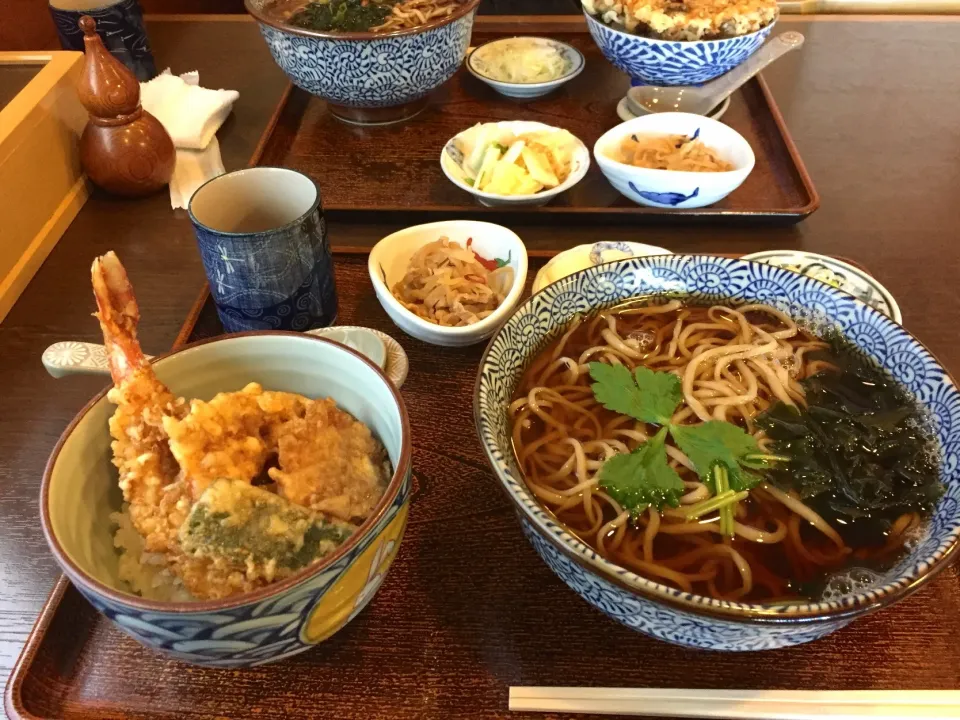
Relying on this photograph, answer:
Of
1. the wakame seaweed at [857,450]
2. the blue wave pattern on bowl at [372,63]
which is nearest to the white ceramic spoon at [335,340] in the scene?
the wakame seaweed at [857,450]

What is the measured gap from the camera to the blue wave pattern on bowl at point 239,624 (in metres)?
0.75

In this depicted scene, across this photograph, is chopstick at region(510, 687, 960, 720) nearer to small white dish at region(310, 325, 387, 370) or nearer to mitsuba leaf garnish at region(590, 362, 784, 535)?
mitsuba leaf garnish at region(590, 362, 784, 535)

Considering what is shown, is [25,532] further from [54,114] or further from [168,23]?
[168,23]

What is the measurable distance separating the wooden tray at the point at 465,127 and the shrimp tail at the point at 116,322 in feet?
2.80

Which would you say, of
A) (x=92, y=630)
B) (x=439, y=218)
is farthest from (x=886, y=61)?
(x=92, y=630)

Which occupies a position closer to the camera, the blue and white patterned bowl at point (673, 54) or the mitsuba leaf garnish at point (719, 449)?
the mitsuba leaf garnish at point (719, 449)

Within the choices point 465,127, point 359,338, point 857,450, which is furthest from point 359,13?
point 857,450

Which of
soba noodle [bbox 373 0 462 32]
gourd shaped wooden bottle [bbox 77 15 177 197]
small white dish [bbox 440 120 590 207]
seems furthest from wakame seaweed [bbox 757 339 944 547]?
gourd shaped wooden bottle [bbox 77 15 177 197]

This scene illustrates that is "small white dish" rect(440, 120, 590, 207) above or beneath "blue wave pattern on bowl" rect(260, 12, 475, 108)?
beneath

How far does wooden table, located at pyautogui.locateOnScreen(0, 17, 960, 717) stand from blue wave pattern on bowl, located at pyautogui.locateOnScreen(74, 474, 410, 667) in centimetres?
23

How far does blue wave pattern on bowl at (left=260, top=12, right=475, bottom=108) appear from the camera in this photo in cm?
190

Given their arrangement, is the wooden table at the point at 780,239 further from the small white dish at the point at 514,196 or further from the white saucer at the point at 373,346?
the white saucer at the point at 373,346

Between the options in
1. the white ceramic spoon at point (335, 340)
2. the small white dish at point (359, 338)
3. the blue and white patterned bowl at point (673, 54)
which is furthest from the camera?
the blue and white patterned bowl at point (673, 54)

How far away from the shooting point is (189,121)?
6.72ft
